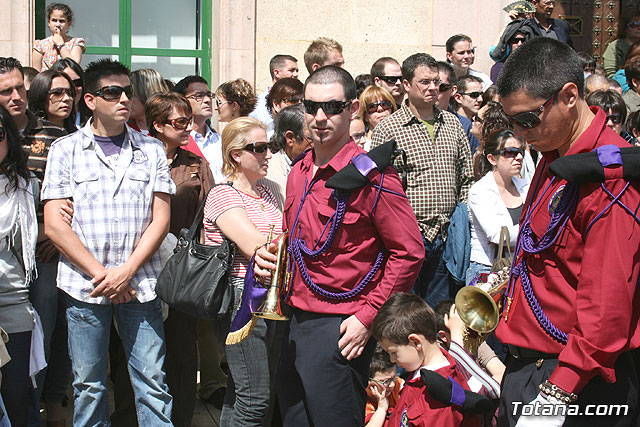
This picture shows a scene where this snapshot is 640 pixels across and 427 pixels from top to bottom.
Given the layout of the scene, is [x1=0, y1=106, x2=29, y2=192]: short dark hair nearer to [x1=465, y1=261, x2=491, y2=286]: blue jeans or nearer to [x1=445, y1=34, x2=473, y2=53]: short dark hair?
[x1=465, y1=261, x2=491, y2=286]: blue jeans

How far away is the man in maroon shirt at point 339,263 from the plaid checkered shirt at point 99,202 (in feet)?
3.61

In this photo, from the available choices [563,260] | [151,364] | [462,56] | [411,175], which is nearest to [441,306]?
[411,175]

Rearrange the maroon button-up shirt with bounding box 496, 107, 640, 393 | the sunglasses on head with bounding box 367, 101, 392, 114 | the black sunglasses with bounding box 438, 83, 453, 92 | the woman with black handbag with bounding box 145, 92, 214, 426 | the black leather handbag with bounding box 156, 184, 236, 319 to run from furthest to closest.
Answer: the black sunglasses with bounding box 438, 83, 453, 92 < the sunglasses on head with bounding box 367, 101, 392, 114 < the woman with black handbag with bounding box 145, 92, 214, 426 < the black leather handbag with bounding box 156, 184, 236, 319 < the maroon button-up shirt with bounding box 496, 107, 640, 393

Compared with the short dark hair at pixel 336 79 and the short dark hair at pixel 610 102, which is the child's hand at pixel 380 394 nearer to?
the short dark hair at pixel 336 79

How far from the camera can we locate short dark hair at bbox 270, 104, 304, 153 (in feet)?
16.7

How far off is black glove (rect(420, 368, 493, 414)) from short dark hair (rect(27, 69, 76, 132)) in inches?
127

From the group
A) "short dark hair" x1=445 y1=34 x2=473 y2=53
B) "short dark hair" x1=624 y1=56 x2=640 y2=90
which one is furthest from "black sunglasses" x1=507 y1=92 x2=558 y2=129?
"short dark hair" x1=445 y1=34 x2=473 y2=53

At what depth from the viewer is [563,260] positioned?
268 cm

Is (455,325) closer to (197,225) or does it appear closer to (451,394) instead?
(451,394)

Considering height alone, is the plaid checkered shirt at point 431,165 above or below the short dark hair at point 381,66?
below

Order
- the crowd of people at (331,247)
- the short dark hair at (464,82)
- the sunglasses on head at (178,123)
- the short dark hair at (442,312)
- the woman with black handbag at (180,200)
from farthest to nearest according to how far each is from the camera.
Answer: the short dark hair at (464,82)
the sunglasses on head at (178,123)
the woman with black handbag at (180,200)
the short dark hair at (442,312)
the crowd of people at (331,247)

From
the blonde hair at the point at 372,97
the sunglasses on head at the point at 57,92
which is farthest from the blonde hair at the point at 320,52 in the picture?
the sunglasses on head at the point at 57,92

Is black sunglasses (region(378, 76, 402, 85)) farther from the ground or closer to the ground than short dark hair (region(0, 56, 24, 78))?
farther from the ground

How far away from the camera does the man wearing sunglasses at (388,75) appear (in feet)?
24.8
